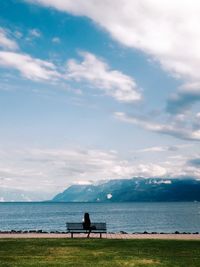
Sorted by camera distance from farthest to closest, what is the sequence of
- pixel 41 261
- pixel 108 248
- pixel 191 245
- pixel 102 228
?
pixel 102 228 < pixel 191 245 < pixel 108 248 < pixel 41 261

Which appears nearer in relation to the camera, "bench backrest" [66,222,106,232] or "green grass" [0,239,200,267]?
"green grass" [0,239,200,267]

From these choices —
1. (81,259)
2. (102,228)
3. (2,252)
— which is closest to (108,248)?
(81,259)

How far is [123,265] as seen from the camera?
15.6 m

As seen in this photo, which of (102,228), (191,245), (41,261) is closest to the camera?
(41,261)

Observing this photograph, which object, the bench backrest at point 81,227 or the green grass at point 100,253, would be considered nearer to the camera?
the green grass at point 100,253

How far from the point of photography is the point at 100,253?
18.7m

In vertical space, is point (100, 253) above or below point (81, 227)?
below

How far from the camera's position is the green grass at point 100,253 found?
52.9 ft

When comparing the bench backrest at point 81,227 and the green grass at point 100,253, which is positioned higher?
the bench backrest at point 81,227

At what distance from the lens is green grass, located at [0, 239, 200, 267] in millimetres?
16125

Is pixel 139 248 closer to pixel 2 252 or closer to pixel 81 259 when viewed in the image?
pixel 81 259

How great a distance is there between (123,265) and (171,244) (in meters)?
7.54

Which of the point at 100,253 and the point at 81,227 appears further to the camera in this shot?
the point at 81,227

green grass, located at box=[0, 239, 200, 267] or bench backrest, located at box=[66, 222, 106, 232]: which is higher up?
bench backrest, located at box=[66, 222, 106, 232]
